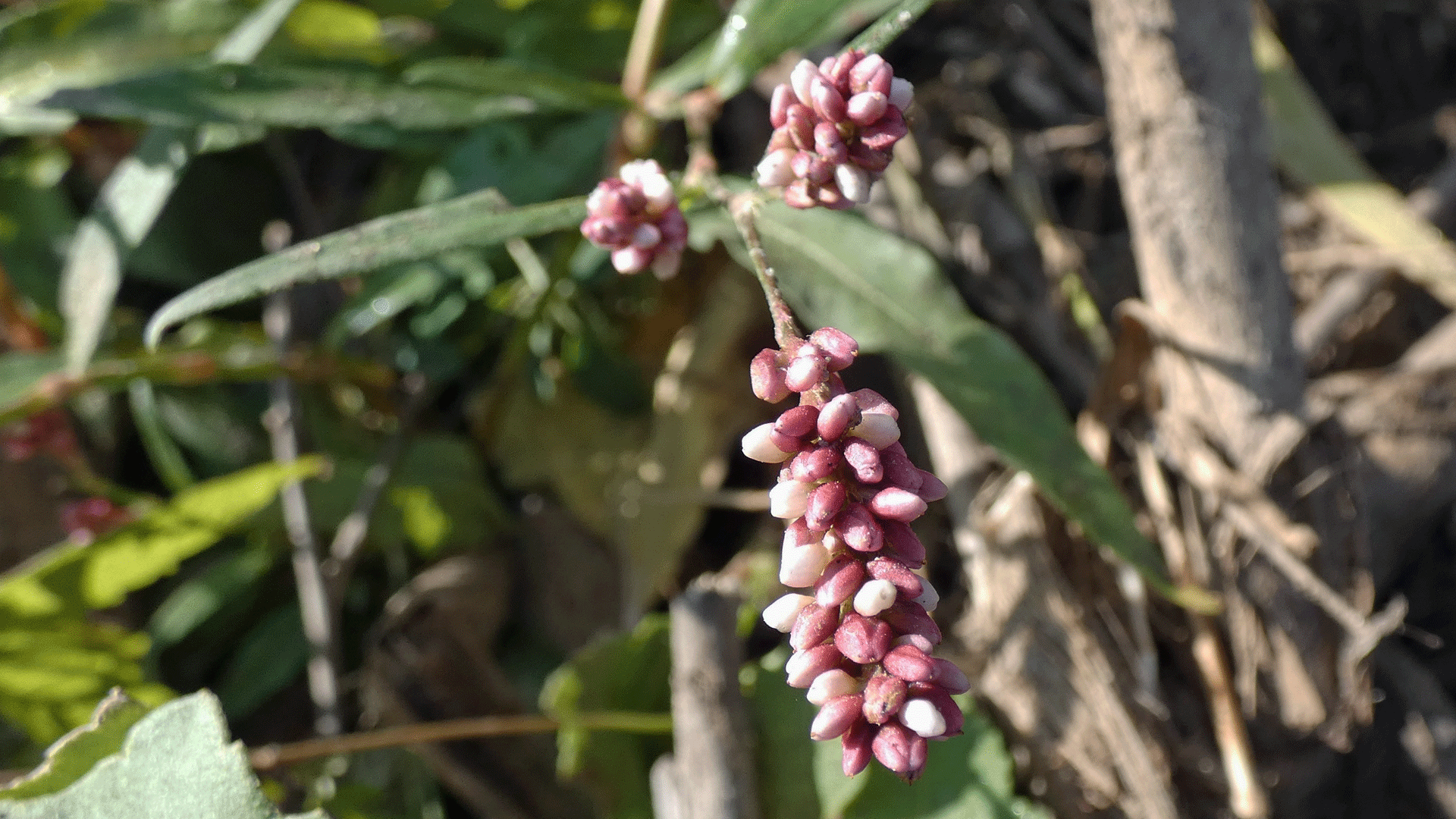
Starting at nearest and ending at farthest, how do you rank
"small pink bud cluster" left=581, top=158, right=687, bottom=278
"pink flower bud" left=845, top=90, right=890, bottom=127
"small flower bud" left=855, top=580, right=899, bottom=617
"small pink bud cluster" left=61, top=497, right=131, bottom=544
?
"small flower bud" left=855, top=580, right=899, bottom=617 < "pink flower bud" left=845, top=90, right=890, bottom=127 < "small pink bud cluster" left=581, top=158, right=687, bottom=278 < "small pink bud cluster" left=61, top=497, right=131, bottom=544

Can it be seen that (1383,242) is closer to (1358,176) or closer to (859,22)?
(1358,176)

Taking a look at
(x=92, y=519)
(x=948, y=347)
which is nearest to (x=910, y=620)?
(x=948, y=347)

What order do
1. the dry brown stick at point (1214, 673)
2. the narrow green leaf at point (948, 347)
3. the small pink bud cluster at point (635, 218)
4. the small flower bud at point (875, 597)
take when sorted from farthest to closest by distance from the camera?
the dry brown stick at point (1214, 673) → the narrow green leaf at point (948, 347) → the small pink bud cluster at point (635, 218) → the small flower bud at point (875, 597)

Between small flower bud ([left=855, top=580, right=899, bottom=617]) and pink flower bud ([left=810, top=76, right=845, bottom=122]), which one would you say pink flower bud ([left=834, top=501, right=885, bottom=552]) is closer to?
small flower bud ([left=855, top=580, right=899, bottom=617])

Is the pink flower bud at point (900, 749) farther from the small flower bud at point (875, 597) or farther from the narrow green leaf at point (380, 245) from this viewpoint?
the narrow green leaf at point (380, 245)

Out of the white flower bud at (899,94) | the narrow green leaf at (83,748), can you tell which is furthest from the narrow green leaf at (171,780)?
the white flower bud at (899,94)

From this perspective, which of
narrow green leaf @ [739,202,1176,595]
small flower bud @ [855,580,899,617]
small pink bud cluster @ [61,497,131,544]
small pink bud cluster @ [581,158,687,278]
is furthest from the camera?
small pink bud cluster @ [61,497,131,544]

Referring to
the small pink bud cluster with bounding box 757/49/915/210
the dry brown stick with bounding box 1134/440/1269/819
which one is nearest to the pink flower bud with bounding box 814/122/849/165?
the small pink bud cluster with bounding box 757/49/915/210

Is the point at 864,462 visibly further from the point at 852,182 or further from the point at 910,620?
the point at 852,182

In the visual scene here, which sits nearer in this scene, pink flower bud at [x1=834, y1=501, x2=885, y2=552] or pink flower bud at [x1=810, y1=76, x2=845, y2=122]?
pink flower bud at [x1=834, y1=501, x2=885, y2=552]
